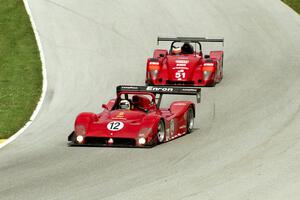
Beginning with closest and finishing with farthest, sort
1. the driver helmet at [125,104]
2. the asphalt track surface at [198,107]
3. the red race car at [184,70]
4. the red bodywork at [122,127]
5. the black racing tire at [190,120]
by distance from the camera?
the asphalt track surface at [198,107], the red bodywork at [122,127], the driver helmet at [125,104], the black racing tire at [190,120], the red race car at [184,70]

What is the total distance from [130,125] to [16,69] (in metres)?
10.6

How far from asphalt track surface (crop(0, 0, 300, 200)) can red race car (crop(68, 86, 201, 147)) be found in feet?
1.08

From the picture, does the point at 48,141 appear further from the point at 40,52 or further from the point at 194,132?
the point at 40,52

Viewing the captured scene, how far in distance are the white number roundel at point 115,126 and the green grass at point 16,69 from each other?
116 inches

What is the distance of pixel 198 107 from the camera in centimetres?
2411

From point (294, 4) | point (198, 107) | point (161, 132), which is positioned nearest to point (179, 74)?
point (198, 107)

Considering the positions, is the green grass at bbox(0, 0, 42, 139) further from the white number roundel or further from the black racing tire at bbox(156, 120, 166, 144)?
the black racing tire at bbox(156, 120, 166, 144)

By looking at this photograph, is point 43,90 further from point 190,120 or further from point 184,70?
point 190,120

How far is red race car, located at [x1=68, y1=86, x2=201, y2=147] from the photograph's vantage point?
1855 centimetres

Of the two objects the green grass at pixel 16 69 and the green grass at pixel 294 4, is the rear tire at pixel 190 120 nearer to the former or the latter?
the green grass at pixel 16 69

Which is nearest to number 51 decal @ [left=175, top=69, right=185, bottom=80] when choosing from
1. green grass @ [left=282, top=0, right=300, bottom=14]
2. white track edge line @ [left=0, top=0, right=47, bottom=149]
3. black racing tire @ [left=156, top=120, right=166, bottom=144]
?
white track edge line @ [left=0, top=0, right=47, bottom=149]

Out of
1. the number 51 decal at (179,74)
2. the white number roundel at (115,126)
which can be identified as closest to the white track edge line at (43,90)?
the white number roundel at (115,126)

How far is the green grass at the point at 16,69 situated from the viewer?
2264cm

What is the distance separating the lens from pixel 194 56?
28.1 meters
